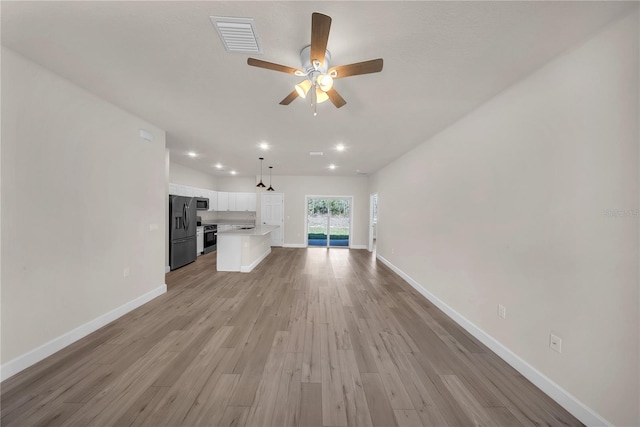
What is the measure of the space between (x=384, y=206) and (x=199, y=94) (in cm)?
481

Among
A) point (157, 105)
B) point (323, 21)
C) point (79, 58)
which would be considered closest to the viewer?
point (323, 21)

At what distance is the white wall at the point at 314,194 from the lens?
775cm

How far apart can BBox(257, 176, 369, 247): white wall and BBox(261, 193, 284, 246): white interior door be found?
0.15 m

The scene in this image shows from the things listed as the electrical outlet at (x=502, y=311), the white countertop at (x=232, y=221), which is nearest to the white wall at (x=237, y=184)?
the white countertop at (x=232, y=221)

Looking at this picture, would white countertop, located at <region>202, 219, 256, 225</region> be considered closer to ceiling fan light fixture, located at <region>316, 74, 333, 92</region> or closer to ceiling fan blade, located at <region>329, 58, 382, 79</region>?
ceiling fan light fixture, located at <region>316, 74, 333, 92</region>

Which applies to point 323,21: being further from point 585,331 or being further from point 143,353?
point 143,353

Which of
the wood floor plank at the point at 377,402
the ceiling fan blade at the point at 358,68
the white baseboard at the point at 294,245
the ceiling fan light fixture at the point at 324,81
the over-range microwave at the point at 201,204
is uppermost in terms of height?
the ceiling fan blade at the point at 358,68

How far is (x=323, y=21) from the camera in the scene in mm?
1202

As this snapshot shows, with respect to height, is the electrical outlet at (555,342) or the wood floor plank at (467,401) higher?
the electrical outlet at (555,342)

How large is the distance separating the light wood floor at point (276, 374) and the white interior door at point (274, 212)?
15.8 feet

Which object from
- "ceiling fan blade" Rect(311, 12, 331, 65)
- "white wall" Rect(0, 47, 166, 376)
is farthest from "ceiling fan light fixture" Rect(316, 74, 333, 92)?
"white wall" Rect(0, 47, 166, 376)

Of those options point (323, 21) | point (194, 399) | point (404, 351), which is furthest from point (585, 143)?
point (194, 399)

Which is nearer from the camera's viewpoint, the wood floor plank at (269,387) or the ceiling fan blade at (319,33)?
the ceiling fan blade at (319,33)

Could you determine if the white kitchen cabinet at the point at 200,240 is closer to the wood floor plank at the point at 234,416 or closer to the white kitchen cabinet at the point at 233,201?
the white kitchen cabinet at the point at 233,201
